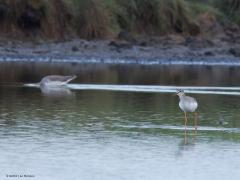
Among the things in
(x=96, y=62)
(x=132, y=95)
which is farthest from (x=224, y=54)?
(x=132, y=95)

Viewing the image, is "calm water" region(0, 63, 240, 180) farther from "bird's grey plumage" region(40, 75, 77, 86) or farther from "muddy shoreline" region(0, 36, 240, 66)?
"muddy shoreline" region(0, 36, 240, 66)

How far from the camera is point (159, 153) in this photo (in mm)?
14758

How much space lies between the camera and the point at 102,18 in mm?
40281

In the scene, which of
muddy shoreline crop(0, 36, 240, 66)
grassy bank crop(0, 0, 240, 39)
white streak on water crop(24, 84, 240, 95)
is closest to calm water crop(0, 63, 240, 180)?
white streak on water crop(24, 84, 240, 95)

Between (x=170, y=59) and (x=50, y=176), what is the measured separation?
25.3 metres

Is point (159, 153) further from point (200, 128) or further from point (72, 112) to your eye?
point (72, 112)

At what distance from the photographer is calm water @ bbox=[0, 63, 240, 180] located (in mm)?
13375

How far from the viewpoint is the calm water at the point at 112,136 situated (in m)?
13.4

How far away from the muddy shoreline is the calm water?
33.8 ft

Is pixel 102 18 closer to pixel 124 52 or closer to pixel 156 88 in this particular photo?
pixel 124 52

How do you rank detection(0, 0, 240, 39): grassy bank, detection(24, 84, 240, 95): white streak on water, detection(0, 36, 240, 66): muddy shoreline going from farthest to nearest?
detection(0, 0, 240, 39): grassy bank
detection(0, 36, 240, 66): muddy shoreline
detection(24, 84, 240, 95): white streak on water

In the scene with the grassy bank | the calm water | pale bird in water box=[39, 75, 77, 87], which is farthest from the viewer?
A: the grassy bank

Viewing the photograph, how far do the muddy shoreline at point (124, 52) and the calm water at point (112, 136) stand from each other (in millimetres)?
10306

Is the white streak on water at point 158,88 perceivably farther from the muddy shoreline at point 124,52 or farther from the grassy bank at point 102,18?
the grassy bank at point 102,18
